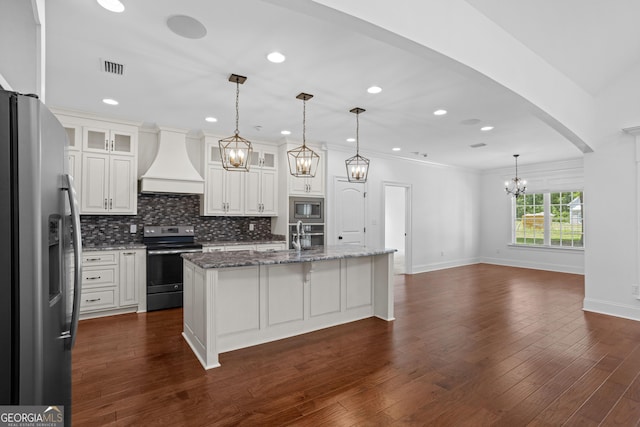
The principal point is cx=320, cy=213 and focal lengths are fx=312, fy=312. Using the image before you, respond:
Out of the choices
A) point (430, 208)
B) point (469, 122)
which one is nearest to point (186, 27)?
point (469, 122)

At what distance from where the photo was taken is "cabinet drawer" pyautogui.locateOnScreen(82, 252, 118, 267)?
159 inches

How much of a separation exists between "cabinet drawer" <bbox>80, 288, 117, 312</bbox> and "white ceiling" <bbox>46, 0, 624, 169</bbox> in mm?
2406

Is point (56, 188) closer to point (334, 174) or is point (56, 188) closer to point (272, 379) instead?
point (272, 379)

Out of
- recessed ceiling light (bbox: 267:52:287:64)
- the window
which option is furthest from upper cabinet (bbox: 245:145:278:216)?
the window

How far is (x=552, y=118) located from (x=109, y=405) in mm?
4726

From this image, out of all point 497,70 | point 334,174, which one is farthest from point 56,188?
point 334,174

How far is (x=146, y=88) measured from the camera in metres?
3.43

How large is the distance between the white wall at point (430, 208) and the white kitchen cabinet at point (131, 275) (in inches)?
125

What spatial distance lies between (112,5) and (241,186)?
3460 millimetres

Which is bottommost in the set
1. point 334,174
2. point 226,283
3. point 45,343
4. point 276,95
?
point 226,283

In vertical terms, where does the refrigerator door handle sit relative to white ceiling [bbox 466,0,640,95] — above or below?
below

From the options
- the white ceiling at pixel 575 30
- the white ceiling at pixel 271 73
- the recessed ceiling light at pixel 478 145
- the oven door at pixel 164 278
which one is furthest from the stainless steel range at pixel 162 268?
the recessed ceiling light at pixel 478 145

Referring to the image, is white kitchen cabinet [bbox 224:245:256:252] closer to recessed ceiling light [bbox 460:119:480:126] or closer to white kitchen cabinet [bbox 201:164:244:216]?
white kitchen cabinet [bbox 201:164:244:216]

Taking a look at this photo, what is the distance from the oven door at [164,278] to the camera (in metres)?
4.43
